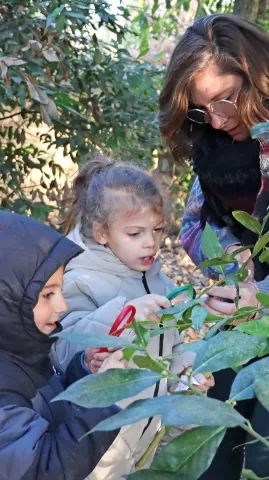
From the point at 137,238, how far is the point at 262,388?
1.42 metres

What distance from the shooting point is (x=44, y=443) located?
4.74 feet

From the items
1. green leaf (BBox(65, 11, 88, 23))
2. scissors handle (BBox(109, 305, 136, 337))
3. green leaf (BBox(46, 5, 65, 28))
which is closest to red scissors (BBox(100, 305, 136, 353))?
scissors handle (BBox(109, 305, 136, 337))

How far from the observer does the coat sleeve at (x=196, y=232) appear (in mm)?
2189

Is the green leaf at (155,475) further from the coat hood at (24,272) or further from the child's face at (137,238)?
the child's face at (137,238)

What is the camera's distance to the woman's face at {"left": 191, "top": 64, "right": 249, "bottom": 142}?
1945 mm

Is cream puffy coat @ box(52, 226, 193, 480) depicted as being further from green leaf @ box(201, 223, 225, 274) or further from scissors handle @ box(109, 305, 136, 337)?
green leaf @ box(201, 223, 225, 274)

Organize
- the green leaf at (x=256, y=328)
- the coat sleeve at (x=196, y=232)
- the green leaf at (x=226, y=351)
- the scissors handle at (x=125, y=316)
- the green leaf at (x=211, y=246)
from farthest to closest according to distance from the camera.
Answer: the coat sleeve at (x=196, y=232)
the scissors handle at (x=125, y=316)
the green leaf at (x=211, y=246)
the green leaf at (x=256, y=328)
the green leaf at (x=226, y=351)

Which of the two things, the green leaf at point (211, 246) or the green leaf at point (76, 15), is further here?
the green leaf at point (76, 15)

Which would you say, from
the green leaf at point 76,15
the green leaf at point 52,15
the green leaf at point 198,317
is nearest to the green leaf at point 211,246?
the green leaf at point 198,317

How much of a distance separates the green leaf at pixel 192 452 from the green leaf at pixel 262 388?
0.04 metres

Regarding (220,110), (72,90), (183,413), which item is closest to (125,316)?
(220,110)

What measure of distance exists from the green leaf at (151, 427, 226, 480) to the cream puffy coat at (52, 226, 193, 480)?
1.01 meters

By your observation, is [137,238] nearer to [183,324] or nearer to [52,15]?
[183,324]

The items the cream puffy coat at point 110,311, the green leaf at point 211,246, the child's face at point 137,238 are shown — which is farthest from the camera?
the child's face at point 137,238
